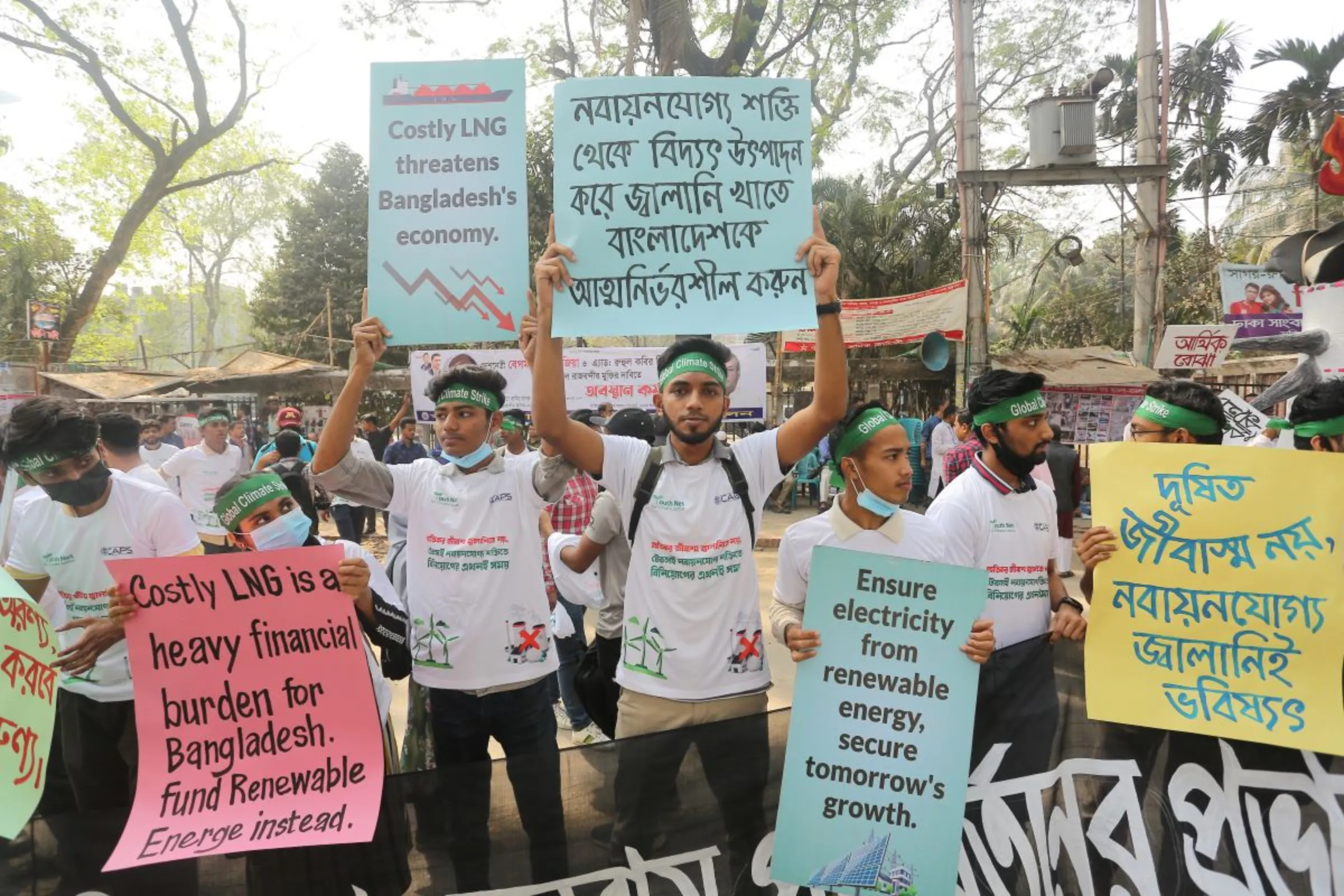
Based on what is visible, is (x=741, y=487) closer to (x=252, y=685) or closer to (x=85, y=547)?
(x=252, y=685)

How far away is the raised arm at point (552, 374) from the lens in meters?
2.63

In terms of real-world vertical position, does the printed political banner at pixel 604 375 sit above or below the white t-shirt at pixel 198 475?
above

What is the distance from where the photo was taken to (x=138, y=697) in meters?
2.38

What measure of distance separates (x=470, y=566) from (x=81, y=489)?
4.47 ft

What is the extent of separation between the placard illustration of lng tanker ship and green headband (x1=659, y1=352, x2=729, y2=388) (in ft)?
3.52

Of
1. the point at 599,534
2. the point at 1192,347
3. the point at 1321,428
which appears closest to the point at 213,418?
the point at 599,534

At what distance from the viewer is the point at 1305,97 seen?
19906mm

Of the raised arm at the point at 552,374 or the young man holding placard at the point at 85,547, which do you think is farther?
the young man holding placard at the point at 85,547

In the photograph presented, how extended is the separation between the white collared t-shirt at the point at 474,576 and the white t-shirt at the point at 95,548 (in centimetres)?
83

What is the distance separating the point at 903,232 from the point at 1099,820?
60.5 ft

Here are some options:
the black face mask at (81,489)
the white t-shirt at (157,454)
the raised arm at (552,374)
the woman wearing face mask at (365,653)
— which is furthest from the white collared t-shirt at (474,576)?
the white t-shirt at (157,454)

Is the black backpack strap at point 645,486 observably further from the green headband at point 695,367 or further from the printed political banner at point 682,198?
the printed political banner at point 682,198

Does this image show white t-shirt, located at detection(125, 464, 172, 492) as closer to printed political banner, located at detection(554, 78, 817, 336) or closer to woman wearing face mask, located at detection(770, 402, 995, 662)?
printed political banner, located at detection(554, 78, 817, 336)

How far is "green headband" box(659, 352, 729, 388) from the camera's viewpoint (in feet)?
8.84
